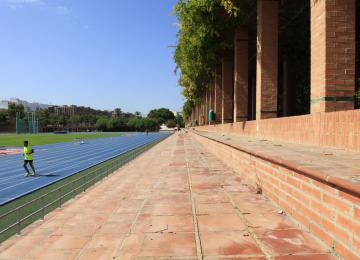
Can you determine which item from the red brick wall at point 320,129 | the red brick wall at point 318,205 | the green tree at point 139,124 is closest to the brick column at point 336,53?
the red brick wall at point 320,129

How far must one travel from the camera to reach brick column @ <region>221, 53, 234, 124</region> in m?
21.1

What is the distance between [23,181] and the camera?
15938mm

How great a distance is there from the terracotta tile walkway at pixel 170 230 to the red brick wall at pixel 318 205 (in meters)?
0.15

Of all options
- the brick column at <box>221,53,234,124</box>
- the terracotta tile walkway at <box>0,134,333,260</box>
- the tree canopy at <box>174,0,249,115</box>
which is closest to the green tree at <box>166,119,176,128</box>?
the brick column at <box>221,53,234,124</box>

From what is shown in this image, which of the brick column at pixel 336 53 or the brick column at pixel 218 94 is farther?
the brick column at pixel 218 94

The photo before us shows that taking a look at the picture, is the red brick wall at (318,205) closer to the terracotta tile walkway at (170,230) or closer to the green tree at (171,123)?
the terracotta tile walkway at (170,230)

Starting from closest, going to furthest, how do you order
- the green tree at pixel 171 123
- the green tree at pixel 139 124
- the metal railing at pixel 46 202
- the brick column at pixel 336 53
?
the metal railing at pixel 46 202
the brick column at pixel 336 53
the green tree at pixel 139 124
the green tree at pixel 171 123

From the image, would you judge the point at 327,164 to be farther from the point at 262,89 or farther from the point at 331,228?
the point at 262,89

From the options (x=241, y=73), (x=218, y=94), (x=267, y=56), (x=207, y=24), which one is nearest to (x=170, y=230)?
(x=267, y=56)

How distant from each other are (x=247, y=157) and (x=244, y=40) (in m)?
10.4

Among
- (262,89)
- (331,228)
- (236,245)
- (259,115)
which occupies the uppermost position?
(262,89)

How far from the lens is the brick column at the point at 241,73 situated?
53.8 ft

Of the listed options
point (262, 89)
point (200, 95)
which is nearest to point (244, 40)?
point (262, 89)

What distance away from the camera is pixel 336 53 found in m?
7.22
